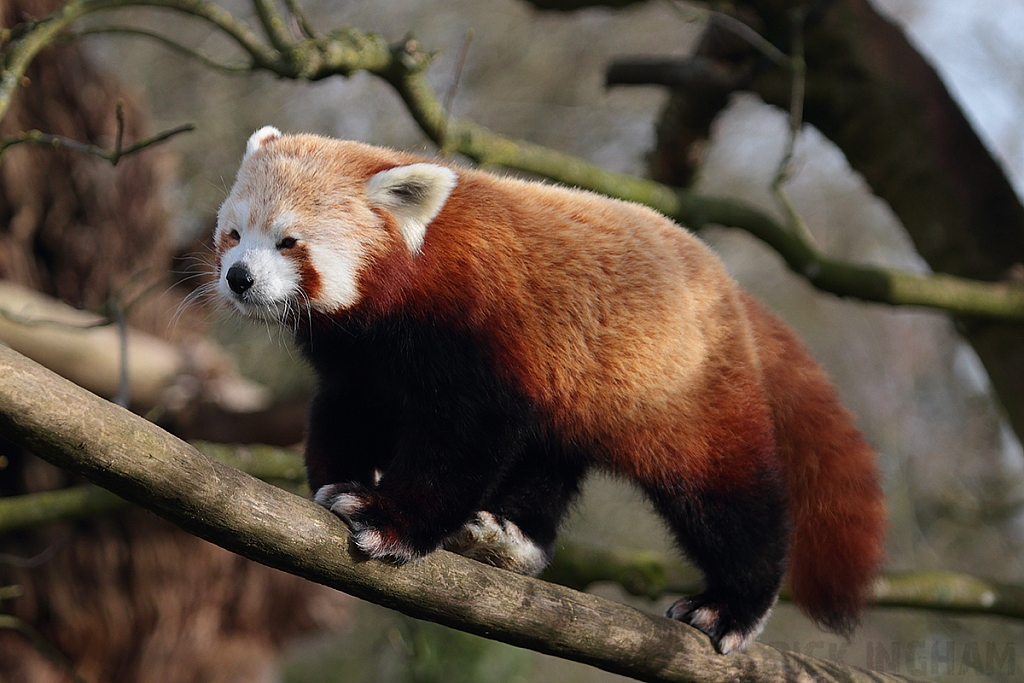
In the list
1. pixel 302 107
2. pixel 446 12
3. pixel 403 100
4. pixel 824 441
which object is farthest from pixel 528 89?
pixel 824 441

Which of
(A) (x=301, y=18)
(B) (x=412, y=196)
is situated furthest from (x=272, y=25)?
(B) (x=412, y=196)

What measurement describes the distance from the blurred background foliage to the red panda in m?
5.49

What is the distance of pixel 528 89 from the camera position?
42.5 ft

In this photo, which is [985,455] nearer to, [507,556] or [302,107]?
[507,556]

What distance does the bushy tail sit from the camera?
112 inches

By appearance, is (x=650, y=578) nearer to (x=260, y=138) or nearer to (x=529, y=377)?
(x=529, y=377)

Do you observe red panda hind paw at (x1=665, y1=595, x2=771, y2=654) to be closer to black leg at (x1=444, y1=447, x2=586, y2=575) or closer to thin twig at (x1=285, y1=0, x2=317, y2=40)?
black leg at (x1=444, y1=447, x2=586, y2=575)

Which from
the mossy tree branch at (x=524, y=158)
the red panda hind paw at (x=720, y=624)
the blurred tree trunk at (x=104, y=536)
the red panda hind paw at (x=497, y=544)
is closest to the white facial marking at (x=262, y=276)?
the red panda hind paw at (x=497, y=544)

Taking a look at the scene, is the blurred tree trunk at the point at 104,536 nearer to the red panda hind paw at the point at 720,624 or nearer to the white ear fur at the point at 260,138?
the white ear fur at the point at 260,138

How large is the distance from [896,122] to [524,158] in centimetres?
189

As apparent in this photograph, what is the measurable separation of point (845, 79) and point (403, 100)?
228 cm

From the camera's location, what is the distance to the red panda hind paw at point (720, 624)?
2564 millimetres

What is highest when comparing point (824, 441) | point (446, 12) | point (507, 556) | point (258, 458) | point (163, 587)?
point (824, 441)

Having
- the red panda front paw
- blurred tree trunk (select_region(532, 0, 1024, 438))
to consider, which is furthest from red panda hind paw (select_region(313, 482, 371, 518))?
blurred tree trunk (select_region(532, 0, 1024, 438))
